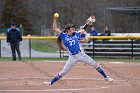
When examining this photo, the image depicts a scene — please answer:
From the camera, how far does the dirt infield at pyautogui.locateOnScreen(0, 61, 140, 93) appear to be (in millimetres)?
12539

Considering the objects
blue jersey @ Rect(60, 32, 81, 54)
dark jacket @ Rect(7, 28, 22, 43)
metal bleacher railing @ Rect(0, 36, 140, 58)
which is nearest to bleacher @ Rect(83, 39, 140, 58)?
metal bleacher railing @ Rect(0, 36, 140, 58)

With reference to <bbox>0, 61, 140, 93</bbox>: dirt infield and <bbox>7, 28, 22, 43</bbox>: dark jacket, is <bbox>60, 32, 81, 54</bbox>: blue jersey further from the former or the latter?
<bbox>7, 28, 22, 43</bbox>: dark jacket

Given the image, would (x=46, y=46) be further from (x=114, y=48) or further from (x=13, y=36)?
(x=13, y=36)

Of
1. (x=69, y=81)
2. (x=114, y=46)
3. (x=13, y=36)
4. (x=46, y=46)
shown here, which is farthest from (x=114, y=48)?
(x=46, y=46)

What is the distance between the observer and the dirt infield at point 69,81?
12.5 m

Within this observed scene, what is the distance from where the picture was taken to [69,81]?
48.4 feet

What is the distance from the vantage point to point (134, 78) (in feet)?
51.6

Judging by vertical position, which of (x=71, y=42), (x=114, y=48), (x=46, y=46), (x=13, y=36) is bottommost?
(x=46, y=46)

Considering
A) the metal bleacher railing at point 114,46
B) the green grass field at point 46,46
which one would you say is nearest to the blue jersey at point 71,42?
the metal bleacher railing at point 114,46

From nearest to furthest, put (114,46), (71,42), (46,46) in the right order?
1. (71,42)
2. (114,46)
3. (46,46)

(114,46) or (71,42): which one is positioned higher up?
(71,42)

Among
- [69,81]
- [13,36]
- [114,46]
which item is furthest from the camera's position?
[114,46]

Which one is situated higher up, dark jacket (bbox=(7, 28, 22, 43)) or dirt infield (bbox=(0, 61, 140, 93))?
dark jacket (bbox=(7, 28, 22, 43))

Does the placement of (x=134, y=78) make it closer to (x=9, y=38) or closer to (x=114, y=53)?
(x=9, y=38)
